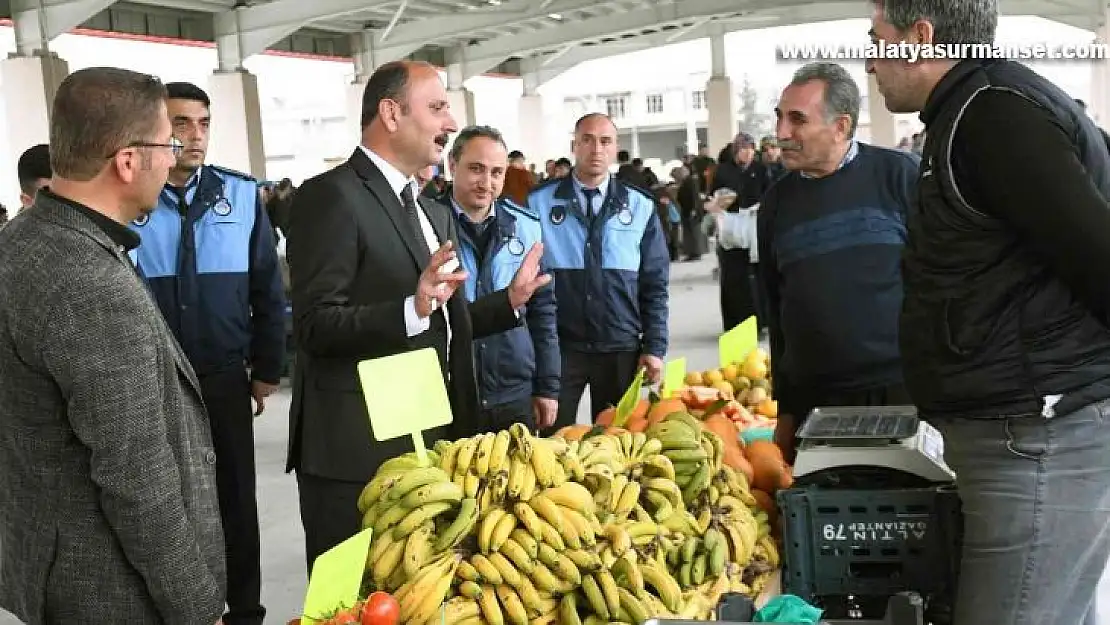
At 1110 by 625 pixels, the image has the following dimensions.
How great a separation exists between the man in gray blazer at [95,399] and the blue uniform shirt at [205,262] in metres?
1.33

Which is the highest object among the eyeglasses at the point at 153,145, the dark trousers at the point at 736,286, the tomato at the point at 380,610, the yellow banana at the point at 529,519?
the eyeglasses at the point at 153,145

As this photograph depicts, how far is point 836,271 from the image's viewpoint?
2.75 metres

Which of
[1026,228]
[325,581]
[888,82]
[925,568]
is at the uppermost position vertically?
[888,82]

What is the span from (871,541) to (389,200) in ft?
4.14

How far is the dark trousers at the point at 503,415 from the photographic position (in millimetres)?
3537

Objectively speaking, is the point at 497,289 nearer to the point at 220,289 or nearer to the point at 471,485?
the point at 220,289

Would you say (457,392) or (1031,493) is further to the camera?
(457,392)

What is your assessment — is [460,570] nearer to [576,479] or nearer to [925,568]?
[576,479]

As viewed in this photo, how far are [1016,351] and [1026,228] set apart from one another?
20 cm

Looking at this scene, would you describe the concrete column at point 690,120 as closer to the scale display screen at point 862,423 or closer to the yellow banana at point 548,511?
the scale display screen at point 862,423

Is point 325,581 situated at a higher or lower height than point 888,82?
lower

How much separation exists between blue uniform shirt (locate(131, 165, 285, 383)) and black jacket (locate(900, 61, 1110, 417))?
215cm

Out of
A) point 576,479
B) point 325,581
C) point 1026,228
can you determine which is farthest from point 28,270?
point 1026,228

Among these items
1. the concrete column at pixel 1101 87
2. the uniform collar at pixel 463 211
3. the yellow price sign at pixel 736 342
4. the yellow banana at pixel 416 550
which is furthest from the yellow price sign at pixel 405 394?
the concrete column at pixel 1101 87
